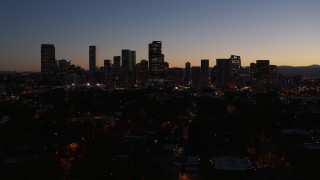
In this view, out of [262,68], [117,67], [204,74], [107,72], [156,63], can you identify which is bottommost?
[204,74]

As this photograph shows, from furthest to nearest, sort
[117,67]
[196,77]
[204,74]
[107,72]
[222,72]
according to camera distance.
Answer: [117,67], [107,72], [204,74], [196,77], [222,72]

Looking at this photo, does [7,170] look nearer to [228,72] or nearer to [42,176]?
[42,176]

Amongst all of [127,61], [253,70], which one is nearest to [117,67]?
[127,61]

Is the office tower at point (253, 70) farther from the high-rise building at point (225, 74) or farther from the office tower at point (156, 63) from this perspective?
the office tower at point (156, 63)

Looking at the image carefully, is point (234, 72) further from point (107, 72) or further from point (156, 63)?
point (107, 72)

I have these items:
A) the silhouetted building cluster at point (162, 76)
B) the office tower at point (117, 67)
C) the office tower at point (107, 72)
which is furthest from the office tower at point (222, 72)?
the office tower at point (107, 72)

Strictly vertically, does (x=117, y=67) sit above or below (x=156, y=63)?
below
